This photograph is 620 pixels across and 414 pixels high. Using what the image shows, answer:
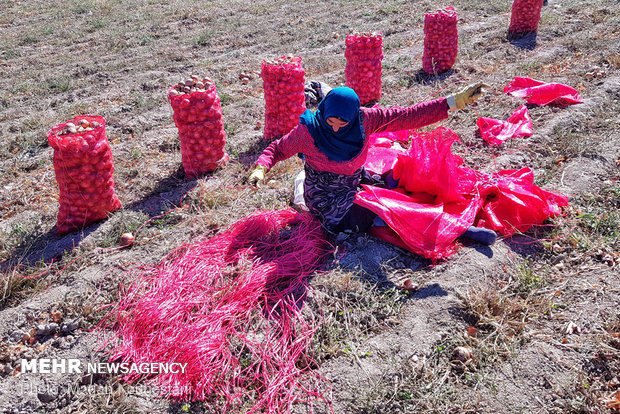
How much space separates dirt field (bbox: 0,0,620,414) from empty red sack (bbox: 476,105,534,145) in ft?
0.33

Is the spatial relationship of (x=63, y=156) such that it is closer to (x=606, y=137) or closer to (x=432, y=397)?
(x=432, y=397)

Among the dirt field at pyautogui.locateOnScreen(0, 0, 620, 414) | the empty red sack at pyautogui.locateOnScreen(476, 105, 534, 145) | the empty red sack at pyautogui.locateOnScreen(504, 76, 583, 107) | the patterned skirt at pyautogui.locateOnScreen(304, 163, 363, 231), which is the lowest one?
the dirt field at pyautogui.locateOnScreen(0, 0, 620, 414)

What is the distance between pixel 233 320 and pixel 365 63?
385 cm

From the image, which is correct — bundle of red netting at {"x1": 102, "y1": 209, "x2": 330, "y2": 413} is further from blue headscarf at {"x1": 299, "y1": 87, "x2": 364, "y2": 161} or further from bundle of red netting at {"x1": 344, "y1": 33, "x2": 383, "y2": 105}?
bundle of red netting at {"x1": 344, "y1": 33, "x2": 383, "y2": 105}

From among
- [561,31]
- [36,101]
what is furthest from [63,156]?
[561,31]

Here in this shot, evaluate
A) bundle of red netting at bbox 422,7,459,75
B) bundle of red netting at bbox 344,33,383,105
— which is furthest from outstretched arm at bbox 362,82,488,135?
bundle of red netting at bbox 422,7,459,75

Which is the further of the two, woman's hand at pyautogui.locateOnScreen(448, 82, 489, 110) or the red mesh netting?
the red mesh netting

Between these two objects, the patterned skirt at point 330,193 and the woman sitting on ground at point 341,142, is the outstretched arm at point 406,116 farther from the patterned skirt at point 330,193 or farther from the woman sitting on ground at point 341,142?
the patterned skirt at point 330,193

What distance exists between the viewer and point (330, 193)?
3.22m

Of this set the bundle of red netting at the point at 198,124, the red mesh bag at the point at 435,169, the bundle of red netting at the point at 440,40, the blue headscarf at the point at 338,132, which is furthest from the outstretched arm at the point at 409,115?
the bundle of red netting at the point at 440,40

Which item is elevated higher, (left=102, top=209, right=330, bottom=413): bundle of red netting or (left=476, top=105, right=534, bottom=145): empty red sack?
(left=476, top=105, right=534, bottom=145): empty red sack

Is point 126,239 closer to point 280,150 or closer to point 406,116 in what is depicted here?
point 280,150

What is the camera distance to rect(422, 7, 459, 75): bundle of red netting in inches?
248

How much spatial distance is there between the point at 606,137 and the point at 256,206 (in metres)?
3.36
